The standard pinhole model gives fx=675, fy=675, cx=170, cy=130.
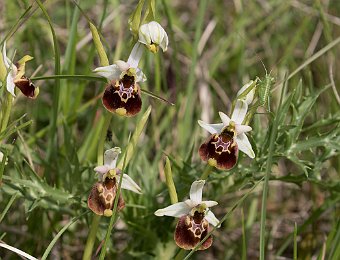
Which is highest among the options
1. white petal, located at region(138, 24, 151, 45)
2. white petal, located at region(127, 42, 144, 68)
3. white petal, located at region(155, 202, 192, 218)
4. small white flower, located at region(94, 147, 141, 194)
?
white petal, located at region(138, 24, 151, 45)

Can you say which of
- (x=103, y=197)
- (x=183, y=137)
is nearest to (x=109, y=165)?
(x=103, y=197)

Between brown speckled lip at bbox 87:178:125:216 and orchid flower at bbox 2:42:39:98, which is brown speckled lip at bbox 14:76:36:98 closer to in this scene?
orchid flower at bbox 2:42:39:98

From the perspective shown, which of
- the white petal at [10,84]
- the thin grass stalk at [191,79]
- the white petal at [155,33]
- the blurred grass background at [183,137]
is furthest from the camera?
the thin grass stalk at [191,79]

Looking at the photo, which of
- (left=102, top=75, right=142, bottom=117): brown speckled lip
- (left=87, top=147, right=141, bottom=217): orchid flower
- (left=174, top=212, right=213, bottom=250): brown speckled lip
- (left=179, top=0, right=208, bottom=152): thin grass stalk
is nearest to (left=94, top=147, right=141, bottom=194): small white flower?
(left=87, top=147, right=141, bottom=217): orchid flower

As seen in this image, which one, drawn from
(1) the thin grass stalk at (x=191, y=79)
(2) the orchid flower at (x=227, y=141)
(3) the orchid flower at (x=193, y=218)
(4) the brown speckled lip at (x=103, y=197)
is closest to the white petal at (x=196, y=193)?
(3) the orchid flower at (x=193, y=218)

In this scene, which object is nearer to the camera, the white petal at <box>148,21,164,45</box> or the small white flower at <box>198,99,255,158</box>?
the white petal at <box>148,21,164,45</box>

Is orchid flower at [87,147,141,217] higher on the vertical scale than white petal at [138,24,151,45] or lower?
lower

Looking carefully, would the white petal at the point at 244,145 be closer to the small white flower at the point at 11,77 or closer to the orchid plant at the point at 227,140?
the orchid plant at the point at 227,140

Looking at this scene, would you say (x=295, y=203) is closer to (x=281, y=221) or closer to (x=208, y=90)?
(x=281, y=221)
